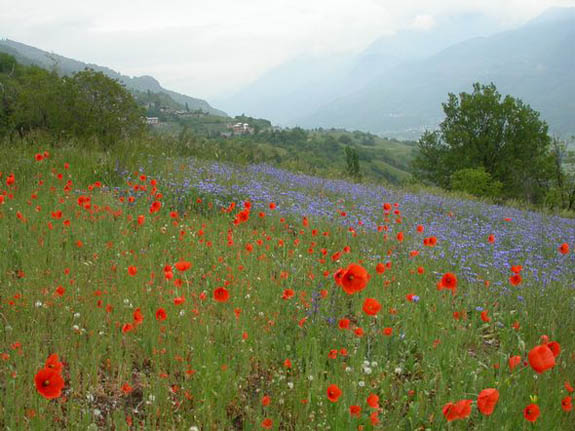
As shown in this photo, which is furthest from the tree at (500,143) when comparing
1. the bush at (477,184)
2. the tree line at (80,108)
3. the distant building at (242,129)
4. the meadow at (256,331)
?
the distant building at (242,129)

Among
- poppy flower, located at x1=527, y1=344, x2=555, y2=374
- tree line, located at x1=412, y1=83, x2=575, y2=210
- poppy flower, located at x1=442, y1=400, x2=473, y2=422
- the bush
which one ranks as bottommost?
poppy flower, located at x1=442, y1=400, x2=473, y2=422

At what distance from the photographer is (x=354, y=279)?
209 cm

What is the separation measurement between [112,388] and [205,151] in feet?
30.6

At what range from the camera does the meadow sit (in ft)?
7.14

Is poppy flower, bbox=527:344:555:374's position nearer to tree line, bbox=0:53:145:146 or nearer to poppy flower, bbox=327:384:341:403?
poppy flower, bbox=327:384:341:403

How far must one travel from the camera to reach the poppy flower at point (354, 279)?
2037mm

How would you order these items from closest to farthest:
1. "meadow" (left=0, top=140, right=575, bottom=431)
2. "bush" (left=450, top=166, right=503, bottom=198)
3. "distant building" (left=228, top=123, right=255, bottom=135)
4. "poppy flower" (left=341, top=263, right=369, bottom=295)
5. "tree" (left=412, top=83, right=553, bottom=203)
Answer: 1. "poppy flower" (left=341, top=263, right=369, bottom=295)
2. "meadow" (left=0, top=140, right=575, bottom=431)
3. "bush" (left=450, top=166, right=503, bottom=198)
4. "tree" (left=412, top=83, right=553, bottom=203)
5. "distant building" (left=228, top=123, right=255, bottom=135)

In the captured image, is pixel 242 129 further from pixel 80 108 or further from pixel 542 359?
pixel 542 359

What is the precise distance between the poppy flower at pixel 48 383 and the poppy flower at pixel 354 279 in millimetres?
1268

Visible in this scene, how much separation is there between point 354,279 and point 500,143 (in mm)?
33424

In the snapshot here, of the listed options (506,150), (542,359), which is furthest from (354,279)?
(506,150)

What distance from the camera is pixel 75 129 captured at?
11898mm

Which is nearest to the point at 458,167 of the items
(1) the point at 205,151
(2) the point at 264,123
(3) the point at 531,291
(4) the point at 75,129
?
(1) the point at 205,151

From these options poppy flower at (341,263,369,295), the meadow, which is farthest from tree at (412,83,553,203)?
poppy flower at (341,263,369,295)
